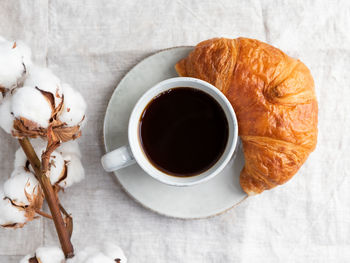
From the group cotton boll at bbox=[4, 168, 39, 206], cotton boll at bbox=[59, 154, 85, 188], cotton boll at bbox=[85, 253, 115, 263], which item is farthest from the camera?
cotton boll at bbox=[59, 154, 85, 188]

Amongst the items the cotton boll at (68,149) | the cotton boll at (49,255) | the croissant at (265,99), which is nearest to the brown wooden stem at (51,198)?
the cotton boll at (49,255)

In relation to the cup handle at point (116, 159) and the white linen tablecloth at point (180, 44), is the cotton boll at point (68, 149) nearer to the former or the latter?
the white linen tablecloth at point (180, 44)

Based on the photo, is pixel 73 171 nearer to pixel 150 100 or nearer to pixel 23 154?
pixel 23 154

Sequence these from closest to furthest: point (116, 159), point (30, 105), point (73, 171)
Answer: point (30, 105)
point (116, 159)
point (73, 171)

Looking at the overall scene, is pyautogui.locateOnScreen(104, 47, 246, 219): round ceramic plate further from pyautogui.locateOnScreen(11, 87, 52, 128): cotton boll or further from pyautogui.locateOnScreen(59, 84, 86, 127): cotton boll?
pyautogui.locateOnScreen(11, 87, 52, 128): cotton boll

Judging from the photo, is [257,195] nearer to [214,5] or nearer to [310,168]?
[310,168]

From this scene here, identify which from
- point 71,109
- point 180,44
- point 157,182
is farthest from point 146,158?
point 180,44

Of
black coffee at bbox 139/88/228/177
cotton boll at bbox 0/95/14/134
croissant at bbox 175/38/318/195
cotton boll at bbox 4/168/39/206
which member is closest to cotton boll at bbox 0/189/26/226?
cotton boll at bbox 4/168/39/206
